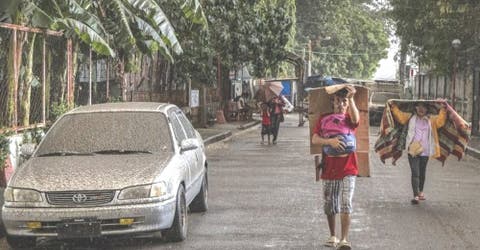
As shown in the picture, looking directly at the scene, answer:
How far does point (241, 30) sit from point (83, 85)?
1401 cm

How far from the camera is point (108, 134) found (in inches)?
321

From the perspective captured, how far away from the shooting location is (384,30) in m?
78.8

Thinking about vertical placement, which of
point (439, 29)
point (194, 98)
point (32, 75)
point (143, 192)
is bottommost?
point (143, 192)

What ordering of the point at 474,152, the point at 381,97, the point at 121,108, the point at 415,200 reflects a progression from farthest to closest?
1. the point at 381,97
2. the point at 474,152
3. the point at 415,200
4. the point at 121,108

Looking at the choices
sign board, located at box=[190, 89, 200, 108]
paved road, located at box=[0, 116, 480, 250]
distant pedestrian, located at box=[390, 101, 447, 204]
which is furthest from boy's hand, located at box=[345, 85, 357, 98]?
sign board, located at box=[190, 89, 200, 108]

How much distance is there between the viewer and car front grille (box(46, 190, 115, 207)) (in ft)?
22.5

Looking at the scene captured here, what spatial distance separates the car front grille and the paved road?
2.67 feet

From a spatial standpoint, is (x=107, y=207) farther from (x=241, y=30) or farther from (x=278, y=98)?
(x=241, y=30)

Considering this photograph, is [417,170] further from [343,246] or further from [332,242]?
[343,246]

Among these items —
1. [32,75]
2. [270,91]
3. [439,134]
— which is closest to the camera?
[439,134]

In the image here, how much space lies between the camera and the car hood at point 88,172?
6.93 meters

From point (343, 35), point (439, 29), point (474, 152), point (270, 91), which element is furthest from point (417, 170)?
point (343, 35)

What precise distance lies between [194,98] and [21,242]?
20174mm

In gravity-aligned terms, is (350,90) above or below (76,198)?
above
